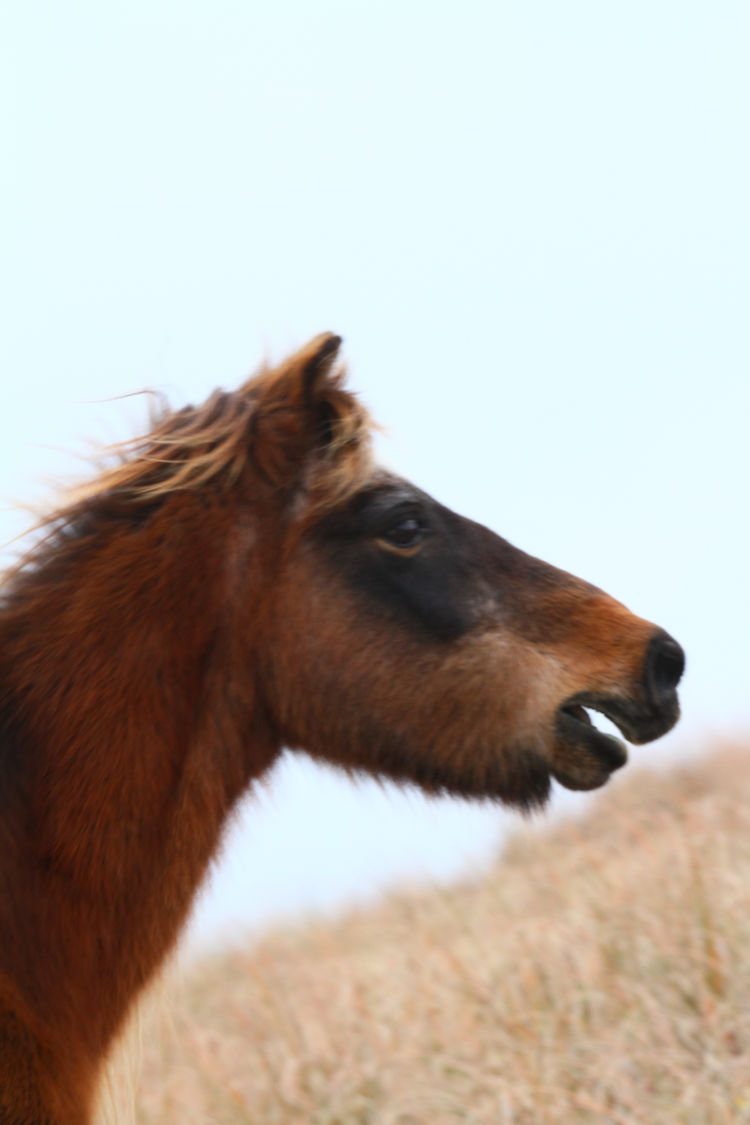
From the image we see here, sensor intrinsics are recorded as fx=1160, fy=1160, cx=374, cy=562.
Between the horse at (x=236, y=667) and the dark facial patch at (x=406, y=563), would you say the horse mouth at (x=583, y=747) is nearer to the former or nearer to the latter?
the horse at (x=236, y=667)

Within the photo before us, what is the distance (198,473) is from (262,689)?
22.8 inches

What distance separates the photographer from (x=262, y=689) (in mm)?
2930

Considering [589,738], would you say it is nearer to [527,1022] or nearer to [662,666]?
[662,666]

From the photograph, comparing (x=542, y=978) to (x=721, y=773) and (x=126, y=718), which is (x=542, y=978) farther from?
(x=721, y=773)

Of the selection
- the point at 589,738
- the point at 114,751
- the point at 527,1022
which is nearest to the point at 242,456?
the point at 114,751

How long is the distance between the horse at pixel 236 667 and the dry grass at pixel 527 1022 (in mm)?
529

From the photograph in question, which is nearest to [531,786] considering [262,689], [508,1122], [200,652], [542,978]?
[262,689]

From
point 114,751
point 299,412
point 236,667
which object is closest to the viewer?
point 114,751

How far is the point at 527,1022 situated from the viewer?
4.87 metres

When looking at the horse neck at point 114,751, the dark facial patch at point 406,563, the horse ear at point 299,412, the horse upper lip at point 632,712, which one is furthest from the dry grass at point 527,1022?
the horse ear at point 299,412

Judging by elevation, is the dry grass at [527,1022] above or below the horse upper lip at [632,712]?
below

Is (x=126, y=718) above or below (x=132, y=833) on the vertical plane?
above

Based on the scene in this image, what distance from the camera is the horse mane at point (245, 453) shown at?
9.77ft

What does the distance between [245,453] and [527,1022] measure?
9.99 feet
